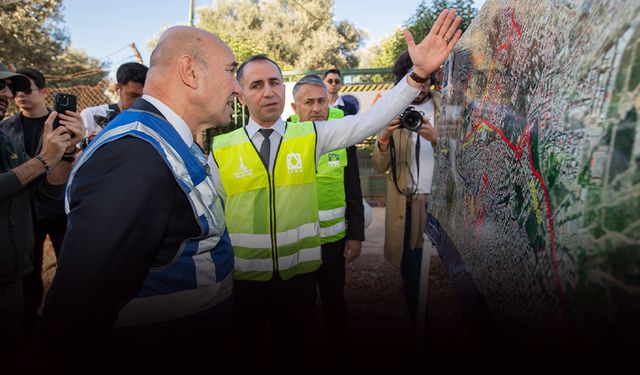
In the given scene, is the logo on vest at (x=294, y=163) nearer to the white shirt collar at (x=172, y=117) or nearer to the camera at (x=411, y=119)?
the camera at (x=411, y=119)

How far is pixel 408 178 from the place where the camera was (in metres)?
3.20

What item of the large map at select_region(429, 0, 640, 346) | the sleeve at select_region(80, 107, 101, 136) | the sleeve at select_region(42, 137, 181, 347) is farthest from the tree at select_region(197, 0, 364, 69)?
the sleeve at select_region(42, 137, 181, 347)

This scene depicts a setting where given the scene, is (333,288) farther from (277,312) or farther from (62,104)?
(62,104)

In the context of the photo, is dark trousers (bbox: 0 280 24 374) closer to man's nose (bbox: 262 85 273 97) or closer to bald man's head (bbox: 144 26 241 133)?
bald man's head (bbox: 144 26 241 133)

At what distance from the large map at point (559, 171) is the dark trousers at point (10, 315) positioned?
2.45 m

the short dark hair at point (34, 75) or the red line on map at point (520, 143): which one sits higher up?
the short dark hair at point (34, 75)

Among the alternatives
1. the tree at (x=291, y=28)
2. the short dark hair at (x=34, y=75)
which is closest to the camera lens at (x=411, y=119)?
A: the short dark hair at (x=34, y=75)

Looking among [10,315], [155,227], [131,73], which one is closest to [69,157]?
[131,73]

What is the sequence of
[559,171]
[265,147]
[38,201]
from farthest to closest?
[38,201]
[265,147]
[559,171]

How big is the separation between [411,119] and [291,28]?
27515 mm

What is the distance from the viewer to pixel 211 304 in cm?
143

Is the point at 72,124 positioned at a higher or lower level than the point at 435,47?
Result: lower

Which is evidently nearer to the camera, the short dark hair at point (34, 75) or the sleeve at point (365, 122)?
the sleeve at point (365, 122)

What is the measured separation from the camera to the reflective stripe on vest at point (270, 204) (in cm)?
224
